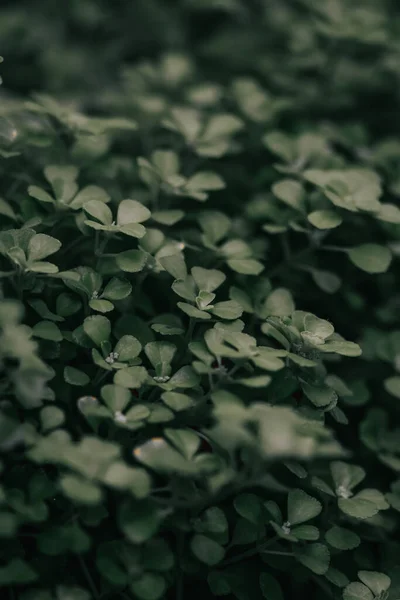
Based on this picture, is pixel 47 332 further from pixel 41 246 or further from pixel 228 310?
pixel 228 310

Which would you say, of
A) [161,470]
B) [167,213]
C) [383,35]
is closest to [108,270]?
[167,213]

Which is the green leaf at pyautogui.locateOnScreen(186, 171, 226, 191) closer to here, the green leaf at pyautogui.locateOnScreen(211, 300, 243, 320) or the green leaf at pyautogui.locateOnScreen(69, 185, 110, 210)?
the green leaf at pyautogui.locateOnScreen(69, 185, 110, 210)

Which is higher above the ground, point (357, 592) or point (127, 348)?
point (127, 348)

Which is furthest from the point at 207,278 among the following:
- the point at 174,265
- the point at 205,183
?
the point at 205,183

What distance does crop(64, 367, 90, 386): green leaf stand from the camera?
3.29ft

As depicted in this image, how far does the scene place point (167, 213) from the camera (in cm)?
124

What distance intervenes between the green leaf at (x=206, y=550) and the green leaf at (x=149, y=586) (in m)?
0.06

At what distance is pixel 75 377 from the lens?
101cm

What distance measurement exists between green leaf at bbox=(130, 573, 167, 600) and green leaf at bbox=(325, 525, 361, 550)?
0.28 meters

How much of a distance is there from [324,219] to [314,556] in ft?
1.91

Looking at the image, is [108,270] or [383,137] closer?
[108,270]

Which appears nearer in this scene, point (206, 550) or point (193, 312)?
point (206, 550)

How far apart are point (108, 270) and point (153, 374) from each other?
0.67 ft

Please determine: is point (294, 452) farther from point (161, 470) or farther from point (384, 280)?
point (384, 280)
